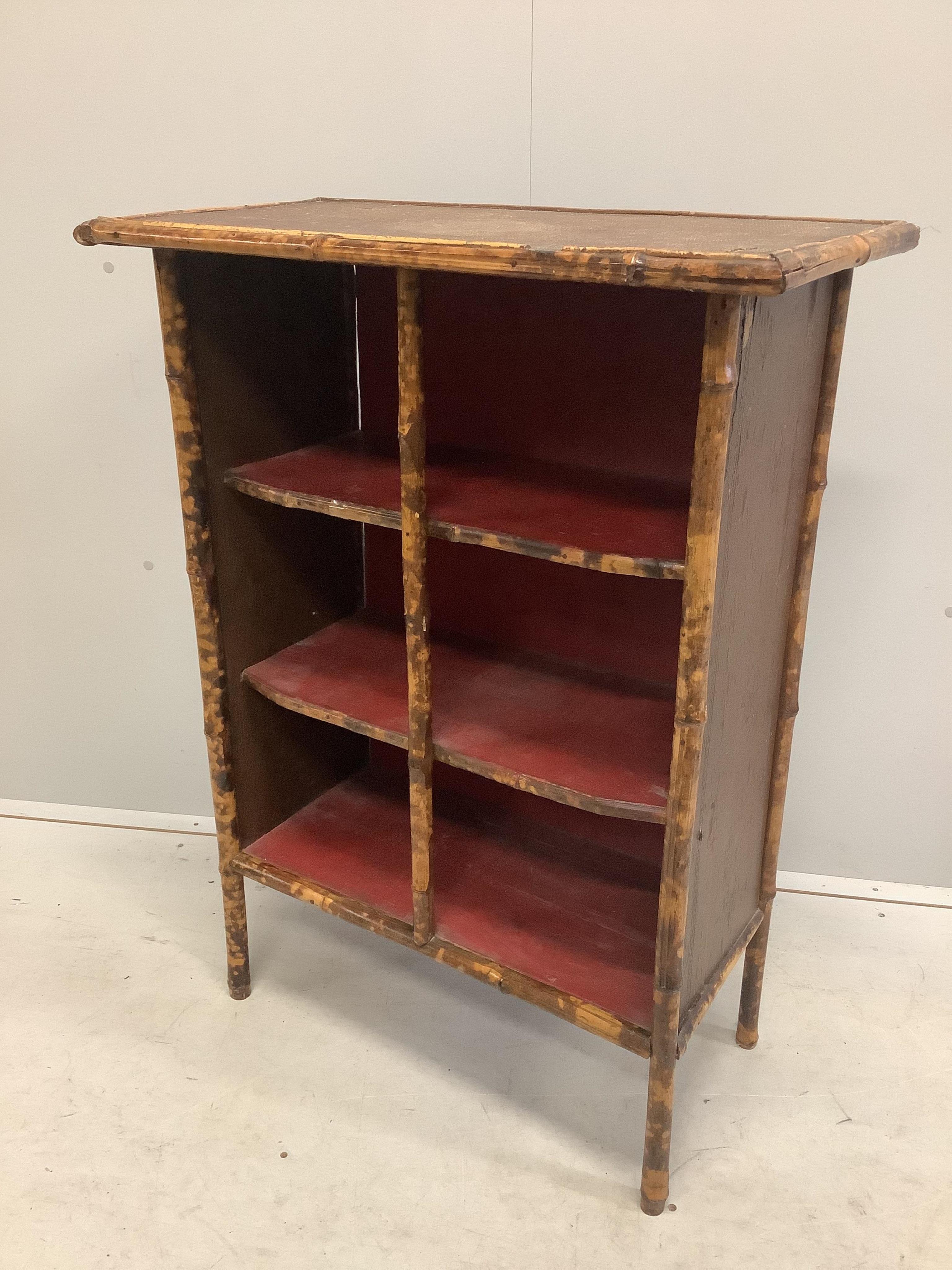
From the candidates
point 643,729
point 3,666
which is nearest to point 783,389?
point 643,729

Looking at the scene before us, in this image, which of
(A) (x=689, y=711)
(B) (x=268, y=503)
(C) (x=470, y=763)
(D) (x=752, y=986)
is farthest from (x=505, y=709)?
(D) (x=752, y=986)

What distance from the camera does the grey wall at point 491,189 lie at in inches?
75.9

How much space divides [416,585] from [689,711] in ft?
1.48

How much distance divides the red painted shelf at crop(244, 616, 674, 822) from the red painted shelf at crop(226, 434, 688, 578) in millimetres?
325

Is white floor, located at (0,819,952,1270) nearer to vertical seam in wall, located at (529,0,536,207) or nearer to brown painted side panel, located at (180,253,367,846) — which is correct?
brown painted side panel, located at (180,253,367,846)

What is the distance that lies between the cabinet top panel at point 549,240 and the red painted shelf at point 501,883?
109 cm

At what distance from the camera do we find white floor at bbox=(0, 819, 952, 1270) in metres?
1.72

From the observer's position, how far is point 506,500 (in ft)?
5.56

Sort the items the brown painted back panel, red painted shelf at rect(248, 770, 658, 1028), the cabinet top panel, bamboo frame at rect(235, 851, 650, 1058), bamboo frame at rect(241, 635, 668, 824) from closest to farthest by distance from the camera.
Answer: the cabinet top panel
the brown painted back panel
bamboo frame at rect(241, 635, 668, 824)
bamboo frame at rect(235, 851, 650, 1058)
red painted shelf at rect(248, 770, 658, 1028)

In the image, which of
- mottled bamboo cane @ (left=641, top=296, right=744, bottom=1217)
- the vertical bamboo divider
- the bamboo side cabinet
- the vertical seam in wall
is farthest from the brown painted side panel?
mottled bamboo cane @ (left=641, top=296, right=744, bottom=1217)

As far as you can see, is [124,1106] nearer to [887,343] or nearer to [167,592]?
[167,592]

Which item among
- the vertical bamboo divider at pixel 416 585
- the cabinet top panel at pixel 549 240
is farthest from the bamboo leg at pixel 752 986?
the cabinet top panel at pixel 549 240

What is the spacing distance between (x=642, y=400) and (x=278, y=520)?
2.37ft

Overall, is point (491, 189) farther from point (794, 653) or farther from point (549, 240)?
point (794, 653)
